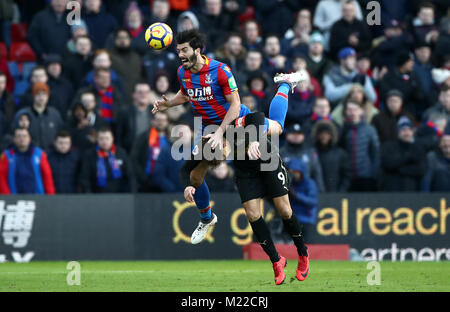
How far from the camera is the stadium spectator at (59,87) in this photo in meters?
18.5

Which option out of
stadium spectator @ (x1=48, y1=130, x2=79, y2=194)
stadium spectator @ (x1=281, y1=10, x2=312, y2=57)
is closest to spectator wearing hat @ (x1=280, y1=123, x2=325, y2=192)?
stadium spectator @ (x1=281, y1=10, x2=312, y2=57)

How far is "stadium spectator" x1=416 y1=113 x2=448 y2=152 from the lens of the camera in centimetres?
1838

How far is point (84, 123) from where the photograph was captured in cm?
1773

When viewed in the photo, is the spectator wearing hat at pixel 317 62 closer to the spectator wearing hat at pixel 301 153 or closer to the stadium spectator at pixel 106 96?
the spectator wearing hat at pixel 301 153

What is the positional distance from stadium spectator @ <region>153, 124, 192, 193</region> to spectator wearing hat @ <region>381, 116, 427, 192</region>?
388 cm

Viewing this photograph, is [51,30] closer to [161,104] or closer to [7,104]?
[7,104]

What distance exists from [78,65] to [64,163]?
2.75m

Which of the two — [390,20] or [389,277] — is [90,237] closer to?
[389,277]

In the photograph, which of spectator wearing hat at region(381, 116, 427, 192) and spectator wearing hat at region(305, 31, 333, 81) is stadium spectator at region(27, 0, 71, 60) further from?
spectator wearing hat at region(381, 116, 427, 192)

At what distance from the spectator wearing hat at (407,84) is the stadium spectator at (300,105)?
6.09ft

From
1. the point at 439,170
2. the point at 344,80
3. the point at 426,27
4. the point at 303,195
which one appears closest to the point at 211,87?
the point at 303,195

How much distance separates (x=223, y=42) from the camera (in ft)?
64.3

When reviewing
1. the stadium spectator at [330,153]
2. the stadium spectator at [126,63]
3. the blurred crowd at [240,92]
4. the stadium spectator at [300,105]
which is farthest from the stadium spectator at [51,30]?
the stadium spectator at [330,153]

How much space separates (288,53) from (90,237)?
627cm
